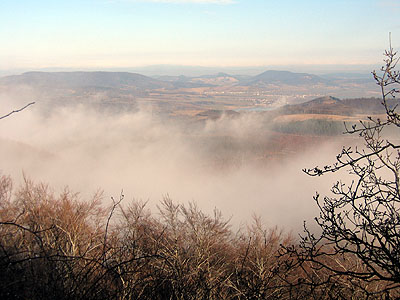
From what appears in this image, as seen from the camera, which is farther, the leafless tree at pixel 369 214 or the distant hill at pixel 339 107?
the distant hill at pixel 339 107

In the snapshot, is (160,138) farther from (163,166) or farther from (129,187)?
(129,187)

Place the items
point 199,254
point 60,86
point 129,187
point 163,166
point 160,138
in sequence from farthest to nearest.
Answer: point 60,86 → point 160,138 → point 163,166 → point 129,187 → point 199,254

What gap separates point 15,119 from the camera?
112 meters

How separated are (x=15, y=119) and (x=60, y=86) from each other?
3479 inches

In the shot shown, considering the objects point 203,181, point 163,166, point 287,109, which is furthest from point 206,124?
point 203,181

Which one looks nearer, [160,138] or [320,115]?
[320,115]

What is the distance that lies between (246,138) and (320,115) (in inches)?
889

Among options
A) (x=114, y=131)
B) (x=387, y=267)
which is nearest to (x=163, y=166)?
(x=114, y=131)

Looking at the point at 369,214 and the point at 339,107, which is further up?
the point at 369,214

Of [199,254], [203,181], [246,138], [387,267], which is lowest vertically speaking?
[203,181]

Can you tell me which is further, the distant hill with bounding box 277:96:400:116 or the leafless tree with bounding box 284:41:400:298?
the distant hill with bounding box 277:96:400:116

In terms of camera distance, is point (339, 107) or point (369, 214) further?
point (339, 107)

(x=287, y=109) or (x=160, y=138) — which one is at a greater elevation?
(x=287, y=109)

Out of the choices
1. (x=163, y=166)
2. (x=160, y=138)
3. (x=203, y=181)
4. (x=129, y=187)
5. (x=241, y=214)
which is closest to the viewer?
(x=241, y=214)
